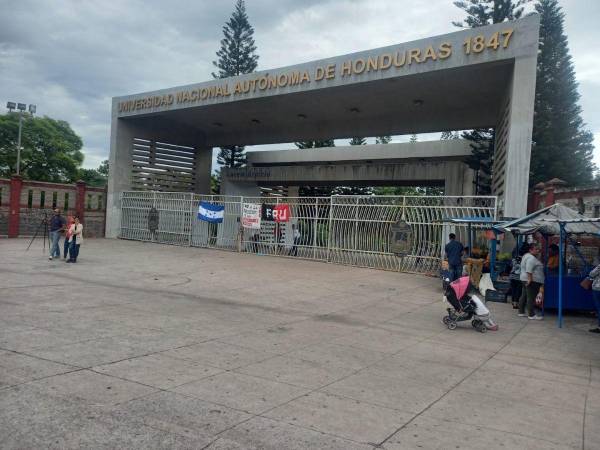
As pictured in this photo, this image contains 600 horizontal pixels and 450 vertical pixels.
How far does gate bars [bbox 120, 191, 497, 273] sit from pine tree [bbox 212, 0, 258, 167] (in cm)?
1349

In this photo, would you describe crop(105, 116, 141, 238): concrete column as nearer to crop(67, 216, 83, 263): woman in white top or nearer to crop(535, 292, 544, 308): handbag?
crop(67, 216, 83, 263): woman in white top

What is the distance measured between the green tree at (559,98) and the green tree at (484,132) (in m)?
5.96

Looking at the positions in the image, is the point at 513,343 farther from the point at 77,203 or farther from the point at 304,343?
the point at 77,203

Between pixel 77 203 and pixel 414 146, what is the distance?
17.2 m

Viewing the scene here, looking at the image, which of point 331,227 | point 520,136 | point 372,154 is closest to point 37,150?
point 372,154

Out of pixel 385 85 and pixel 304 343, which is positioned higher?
pixel 385 85

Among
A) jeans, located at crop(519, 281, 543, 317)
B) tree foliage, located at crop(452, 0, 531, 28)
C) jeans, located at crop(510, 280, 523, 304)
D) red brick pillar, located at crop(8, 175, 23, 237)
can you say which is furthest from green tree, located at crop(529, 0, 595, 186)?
red brick pillar, located at crop(8, 175, 23, 237)

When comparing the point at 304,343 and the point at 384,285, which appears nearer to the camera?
the point at 304,343

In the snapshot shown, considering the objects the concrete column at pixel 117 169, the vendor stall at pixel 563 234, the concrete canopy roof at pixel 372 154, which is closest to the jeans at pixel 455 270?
the vendor stall at pixel 563 234

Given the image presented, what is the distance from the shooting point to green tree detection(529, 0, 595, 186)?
2998 centimetres

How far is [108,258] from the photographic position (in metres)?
16.6

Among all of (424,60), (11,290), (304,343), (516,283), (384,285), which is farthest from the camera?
(424,60)

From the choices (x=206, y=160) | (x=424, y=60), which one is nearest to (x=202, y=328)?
(x=424, y=60)

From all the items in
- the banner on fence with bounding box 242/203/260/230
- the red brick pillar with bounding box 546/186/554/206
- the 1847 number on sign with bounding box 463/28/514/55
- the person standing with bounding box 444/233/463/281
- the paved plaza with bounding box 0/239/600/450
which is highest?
the 1847 number on sign with bounding box 463/28/514/55
